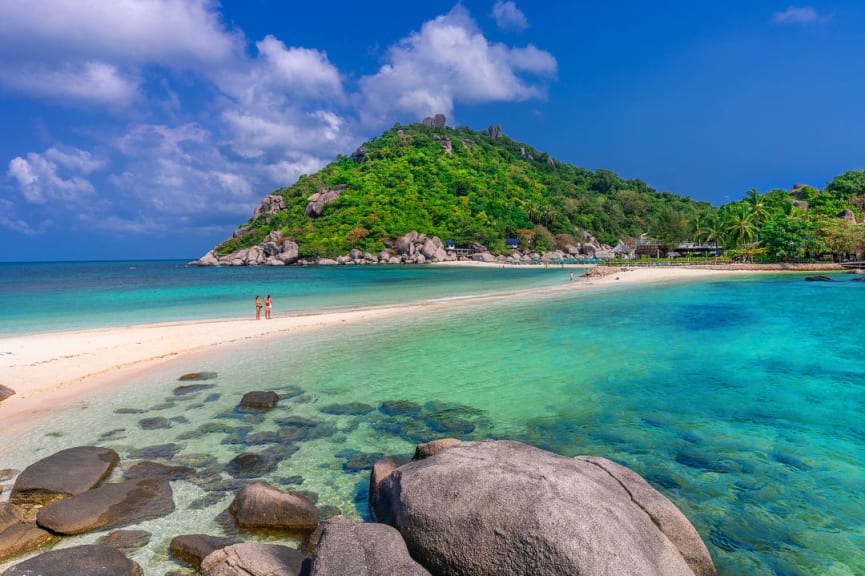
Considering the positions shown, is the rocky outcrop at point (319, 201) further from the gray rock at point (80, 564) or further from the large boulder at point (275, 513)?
the gray rock at point (80, 564)

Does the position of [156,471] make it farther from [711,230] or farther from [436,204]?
[436,204]

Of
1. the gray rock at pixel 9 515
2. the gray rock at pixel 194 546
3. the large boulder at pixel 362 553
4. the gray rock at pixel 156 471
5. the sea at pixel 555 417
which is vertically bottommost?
the sea at pixel 555 417

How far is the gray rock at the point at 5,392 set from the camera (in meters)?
12.0

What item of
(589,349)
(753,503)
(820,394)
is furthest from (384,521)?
(589,349)

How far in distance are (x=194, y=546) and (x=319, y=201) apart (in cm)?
14008

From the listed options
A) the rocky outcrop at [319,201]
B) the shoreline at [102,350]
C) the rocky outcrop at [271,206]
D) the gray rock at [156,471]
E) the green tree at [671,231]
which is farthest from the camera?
the rocky outcrop at [271,206]

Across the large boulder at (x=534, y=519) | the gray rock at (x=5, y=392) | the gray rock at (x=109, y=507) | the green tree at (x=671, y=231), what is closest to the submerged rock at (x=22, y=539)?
the gray rock at (x=109, y=507)

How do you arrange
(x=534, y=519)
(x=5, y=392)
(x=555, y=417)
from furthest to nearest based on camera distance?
(x=5, y=392)
(x=555, y=417)
(x=534, y=519)

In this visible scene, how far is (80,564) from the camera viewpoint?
4773mm

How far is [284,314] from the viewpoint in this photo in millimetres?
30016

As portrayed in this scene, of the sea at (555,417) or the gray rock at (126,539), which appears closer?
the gray rock at (126,539)

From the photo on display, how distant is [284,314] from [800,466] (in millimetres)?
27628

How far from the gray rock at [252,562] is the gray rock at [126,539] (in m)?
1.82

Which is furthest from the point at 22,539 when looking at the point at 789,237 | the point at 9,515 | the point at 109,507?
the point at 789,237
